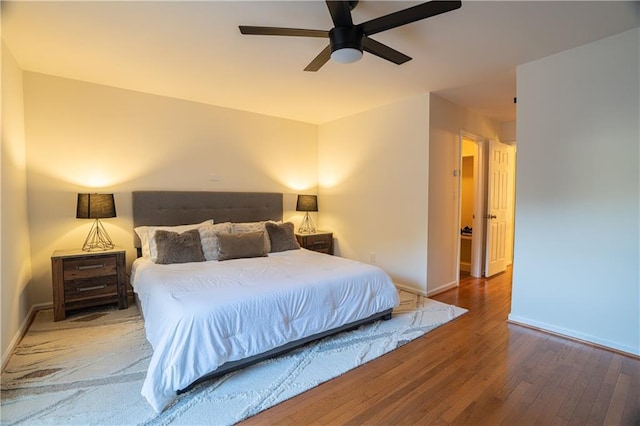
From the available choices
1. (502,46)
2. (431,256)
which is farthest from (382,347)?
(502,46)

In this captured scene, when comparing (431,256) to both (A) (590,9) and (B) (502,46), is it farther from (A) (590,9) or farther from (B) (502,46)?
(A) (590,9)

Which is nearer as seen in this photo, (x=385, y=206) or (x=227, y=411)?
(x=227, y=411)

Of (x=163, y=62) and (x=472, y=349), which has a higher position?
(x=163, y=62)

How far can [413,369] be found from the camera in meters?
2.28

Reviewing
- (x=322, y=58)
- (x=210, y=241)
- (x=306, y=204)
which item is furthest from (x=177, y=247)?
(x=322, y=58)

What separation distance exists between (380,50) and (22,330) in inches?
156

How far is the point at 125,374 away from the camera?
2.17 meters

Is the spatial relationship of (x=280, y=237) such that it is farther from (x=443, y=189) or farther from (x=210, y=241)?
(x=443, y=189)

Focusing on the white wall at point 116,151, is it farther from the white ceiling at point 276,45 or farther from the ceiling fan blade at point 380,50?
the ceiling fan blade at point 380,50

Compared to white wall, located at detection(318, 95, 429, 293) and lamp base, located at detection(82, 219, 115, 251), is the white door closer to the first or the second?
white wall, located at detection(318, 95, 429, 293)

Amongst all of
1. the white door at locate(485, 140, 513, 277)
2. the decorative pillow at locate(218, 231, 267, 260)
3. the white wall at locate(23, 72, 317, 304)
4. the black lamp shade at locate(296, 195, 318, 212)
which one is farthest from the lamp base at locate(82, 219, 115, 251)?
the white door at locate(485, 140, 513, 277)

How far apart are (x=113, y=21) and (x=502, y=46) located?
10.3ft

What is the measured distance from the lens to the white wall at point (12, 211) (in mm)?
2404

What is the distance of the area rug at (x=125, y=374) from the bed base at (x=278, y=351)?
0.14 ft
